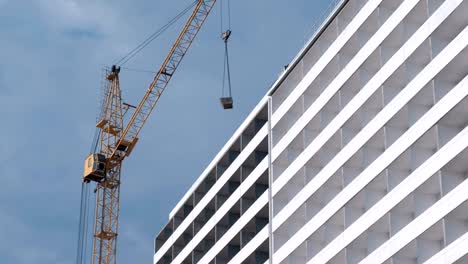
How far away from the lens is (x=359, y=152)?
3834 inches

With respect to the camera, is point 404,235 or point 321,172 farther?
point 321,172

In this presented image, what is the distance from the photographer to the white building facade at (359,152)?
3423 inches

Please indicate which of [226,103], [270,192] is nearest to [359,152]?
[270,192]

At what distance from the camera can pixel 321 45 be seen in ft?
356

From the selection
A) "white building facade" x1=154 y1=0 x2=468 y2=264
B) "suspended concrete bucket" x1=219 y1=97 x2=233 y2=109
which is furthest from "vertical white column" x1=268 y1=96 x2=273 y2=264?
"suspended concrete bucket" x1=219 y1=97 x2=233 y2=109

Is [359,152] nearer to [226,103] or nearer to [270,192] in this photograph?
[270,192]

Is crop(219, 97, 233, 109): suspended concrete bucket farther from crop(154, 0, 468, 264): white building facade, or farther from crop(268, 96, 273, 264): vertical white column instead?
crop(268, 96, 273, 264): vertical white column

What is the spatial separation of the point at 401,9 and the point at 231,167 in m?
33.8

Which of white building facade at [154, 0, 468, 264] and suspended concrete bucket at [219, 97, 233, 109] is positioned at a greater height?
suspended concrete bucket at [219, 97, 233, 109]

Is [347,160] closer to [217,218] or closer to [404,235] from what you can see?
[404,235]

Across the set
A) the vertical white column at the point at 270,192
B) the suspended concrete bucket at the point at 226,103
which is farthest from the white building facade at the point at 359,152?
the suspended concrete bucket at the point at 226,103

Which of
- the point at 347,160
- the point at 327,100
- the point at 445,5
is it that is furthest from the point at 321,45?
the point at 445,5

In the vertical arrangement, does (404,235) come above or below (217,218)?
below

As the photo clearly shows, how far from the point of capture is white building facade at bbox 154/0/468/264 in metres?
86.9
